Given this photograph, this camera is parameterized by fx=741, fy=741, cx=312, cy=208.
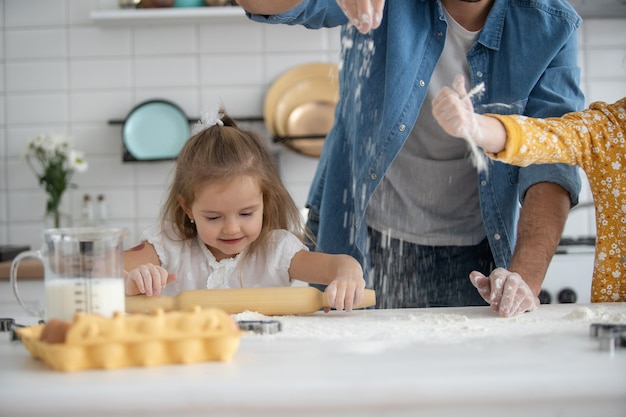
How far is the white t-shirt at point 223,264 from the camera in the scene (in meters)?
1.55

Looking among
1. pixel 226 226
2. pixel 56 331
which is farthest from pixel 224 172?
pixel 56 331

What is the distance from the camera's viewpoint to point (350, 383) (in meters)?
0.64

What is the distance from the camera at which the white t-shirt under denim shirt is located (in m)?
1.58

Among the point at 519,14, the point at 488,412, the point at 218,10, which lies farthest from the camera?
the point at 218,10

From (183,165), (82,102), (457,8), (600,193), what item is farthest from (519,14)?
(82,102)

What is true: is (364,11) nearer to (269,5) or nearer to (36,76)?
(269,5)

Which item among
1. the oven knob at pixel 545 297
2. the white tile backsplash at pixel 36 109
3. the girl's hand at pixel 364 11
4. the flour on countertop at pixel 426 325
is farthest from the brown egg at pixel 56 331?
the white tile backsplash at pixel 36 109

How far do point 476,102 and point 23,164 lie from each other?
211cm

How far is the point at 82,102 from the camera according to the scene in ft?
9.89

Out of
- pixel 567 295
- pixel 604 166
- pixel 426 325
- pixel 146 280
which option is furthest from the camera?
pixel 567 295

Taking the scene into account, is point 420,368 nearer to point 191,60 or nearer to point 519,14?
point 519,14

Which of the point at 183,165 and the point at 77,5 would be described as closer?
the point at 183,165

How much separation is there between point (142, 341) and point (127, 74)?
Answer: 2.47m

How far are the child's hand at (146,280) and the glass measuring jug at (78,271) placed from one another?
15.5 inches
